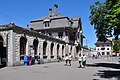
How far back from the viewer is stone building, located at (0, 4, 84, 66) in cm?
2432

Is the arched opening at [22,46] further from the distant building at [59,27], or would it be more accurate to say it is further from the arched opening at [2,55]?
the distant building at [59,27]

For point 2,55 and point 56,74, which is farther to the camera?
point 2,55

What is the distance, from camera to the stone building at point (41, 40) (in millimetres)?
24316

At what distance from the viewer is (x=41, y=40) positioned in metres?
32.0

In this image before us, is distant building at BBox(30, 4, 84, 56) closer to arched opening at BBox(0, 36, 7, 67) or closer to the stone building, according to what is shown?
the stone building

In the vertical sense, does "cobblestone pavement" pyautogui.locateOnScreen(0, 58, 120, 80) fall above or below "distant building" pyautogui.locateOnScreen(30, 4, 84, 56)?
below

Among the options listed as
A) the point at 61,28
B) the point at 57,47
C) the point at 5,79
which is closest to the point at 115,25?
the point at 5,79

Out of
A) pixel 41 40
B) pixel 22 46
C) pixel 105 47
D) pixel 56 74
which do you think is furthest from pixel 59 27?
pixel 105 47

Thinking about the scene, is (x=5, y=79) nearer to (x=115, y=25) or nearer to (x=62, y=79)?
(x=62, y=79)

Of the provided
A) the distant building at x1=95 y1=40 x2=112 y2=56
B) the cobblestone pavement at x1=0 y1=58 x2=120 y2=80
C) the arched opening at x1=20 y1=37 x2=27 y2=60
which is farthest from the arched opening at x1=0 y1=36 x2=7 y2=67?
the distant building at x1=95 y1=40 x2=112 y2=56

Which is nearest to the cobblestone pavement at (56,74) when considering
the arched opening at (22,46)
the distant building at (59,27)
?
the arched opening at (22,46)

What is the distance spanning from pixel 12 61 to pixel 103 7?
41.3 ft

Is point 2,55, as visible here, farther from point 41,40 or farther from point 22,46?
point 41,40

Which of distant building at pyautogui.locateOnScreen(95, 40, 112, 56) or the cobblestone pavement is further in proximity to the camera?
distant building at pyautogui.locateOnScreen(95, 40, 112, 56)
